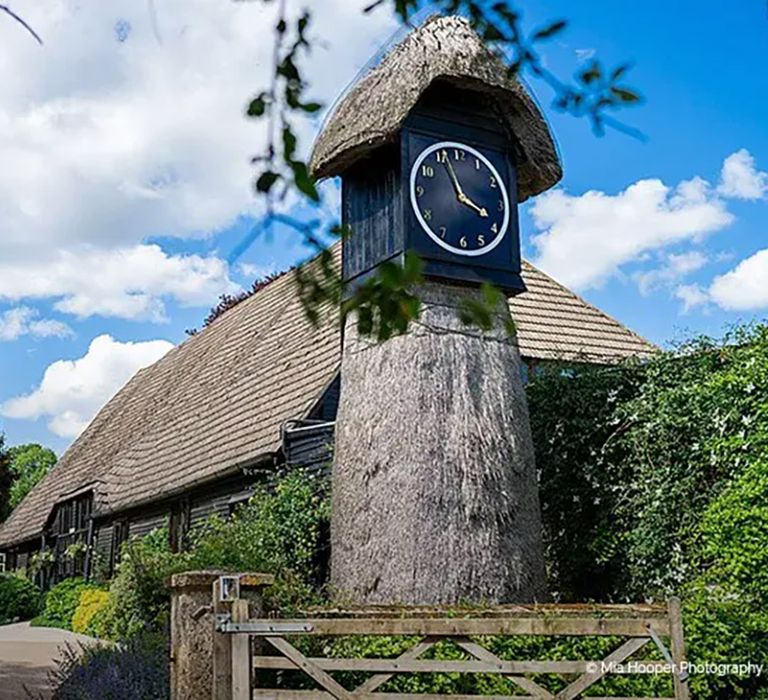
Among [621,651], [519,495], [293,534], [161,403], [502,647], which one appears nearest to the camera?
[621,651]

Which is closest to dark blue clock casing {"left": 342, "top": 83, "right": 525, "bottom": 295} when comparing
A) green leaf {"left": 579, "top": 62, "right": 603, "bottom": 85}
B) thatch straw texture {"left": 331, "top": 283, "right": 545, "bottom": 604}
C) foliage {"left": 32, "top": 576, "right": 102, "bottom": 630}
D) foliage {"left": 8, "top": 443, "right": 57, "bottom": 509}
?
thatch straw texture {"left": 331, "top": 283, "right": 545, "bottom": 604}

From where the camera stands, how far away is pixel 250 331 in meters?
20.4

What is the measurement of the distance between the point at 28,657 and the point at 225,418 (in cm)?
533

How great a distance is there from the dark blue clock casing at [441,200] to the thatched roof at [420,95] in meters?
0.19

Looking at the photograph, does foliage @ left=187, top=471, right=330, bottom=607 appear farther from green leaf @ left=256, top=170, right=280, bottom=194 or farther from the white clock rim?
green leaf @ left=256, top=170, right=280, bottom=194

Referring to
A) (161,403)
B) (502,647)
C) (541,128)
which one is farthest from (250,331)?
(502,647)

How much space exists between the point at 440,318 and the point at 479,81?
7.68 feet

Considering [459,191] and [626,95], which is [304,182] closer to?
[626,95]

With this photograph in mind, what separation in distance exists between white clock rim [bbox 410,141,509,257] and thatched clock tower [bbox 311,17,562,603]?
0.02 meters

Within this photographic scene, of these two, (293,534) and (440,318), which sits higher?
(440,318)

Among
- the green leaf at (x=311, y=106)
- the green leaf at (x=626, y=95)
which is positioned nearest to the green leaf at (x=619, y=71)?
the green leaf at (x=626, y=95)

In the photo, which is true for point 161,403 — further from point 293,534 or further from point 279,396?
point 293,534

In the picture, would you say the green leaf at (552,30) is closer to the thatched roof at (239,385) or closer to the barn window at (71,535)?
the thatched roof at (239,385)

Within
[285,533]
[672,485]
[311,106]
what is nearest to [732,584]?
[672,485]
